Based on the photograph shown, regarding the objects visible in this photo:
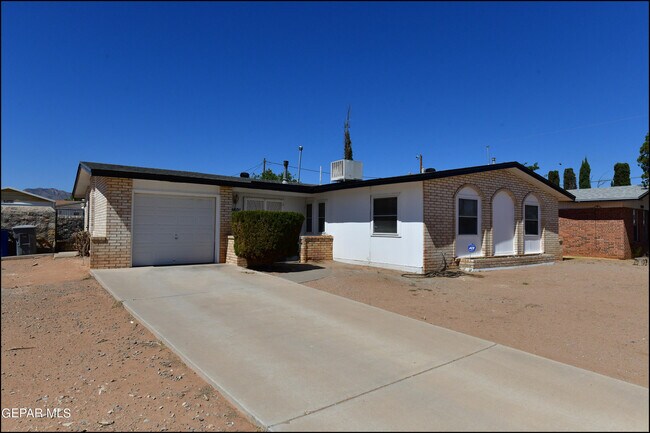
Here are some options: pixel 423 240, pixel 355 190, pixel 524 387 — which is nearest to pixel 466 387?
pixel 524 387

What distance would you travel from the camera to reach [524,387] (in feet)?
11.3

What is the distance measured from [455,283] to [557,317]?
3.54 metres

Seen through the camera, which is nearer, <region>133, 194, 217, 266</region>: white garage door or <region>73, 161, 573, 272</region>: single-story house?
<region>73, 161, 573, 272</region>: single-story house

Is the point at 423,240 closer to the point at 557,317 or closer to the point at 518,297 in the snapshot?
the point at 518,297

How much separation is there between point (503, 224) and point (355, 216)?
541 centimetres

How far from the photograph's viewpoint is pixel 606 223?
1705 centimetres

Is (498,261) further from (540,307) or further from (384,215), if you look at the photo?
(540,307)

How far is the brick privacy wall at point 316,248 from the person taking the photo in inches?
514

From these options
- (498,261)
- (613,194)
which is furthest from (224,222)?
(613,194)

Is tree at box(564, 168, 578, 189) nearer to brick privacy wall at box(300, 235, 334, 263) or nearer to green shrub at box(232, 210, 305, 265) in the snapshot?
brick privacy wall at box(300, 235, 334, 263)

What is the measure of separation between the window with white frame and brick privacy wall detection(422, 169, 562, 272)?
5.78 m

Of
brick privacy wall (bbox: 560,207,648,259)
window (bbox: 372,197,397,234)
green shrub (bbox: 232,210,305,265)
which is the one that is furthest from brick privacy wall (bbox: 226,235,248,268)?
brick privacy wall (bbox: 560,207,648,259)

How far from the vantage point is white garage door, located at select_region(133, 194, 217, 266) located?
1051cm

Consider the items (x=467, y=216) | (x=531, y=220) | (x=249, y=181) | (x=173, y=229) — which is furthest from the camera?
(x=531, y=220)
